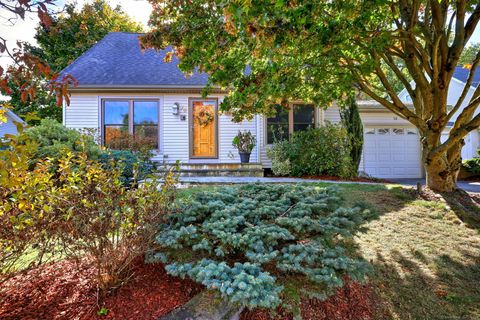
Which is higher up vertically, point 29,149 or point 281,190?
point 29,149

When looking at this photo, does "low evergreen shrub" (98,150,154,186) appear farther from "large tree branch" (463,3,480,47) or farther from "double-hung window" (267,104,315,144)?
"large tree branch" (463,3,480,47)

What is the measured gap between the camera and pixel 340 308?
8.24 feet

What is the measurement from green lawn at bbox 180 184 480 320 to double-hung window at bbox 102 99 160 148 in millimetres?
7536

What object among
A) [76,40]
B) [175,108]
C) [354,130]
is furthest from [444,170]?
[76,40]

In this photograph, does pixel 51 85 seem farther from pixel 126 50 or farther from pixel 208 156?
pixel 126 50

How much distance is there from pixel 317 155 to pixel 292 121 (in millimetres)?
2262

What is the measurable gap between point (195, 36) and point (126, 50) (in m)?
8.92

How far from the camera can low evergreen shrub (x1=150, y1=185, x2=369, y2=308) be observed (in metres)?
2.04

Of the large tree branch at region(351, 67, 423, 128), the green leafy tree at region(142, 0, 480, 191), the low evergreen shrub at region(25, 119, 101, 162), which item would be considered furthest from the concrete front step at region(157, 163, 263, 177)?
the large tree branch at region(351, 67, 423, 128)

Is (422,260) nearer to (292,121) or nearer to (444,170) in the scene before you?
(444,170)

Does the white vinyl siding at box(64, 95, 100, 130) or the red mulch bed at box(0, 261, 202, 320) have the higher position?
the white vinyl siding at box(64, 95, 100, 130)

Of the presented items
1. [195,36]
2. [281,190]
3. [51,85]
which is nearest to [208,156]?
[195,36]

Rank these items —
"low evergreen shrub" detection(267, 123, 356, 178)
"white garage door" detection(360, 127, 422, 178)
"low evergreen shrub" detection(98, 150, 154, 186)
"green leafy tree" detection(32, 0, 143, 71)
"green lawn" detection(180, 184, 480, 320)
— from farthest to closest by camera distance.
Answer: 1. "green leafy tree" detection(32, 0, 143, 71)
2. "white garage door" detection(360, 127, 422, 178)
3. "low evergreen shrub" detection(267, 123, 356, 178)
4. "green lawn" detection(180, 184, 480, 320)
5. "low evergreen shrub" detection(98, 150, 154, 186)

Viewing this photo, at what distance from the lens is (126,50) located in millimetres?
12945
